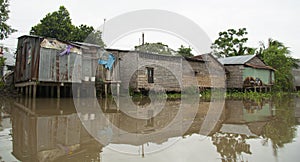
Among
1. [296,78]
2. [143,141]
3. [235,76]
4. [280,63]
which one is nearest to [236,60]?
[235,76]

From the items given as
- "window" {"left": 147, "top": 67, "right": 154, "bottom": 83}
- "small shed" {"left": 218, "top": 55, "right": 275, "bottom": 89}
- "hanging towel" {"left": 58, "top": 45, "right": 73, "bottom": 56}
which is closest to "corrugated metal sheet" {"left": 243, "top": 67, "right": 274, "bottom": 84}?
"small shed" {"left": 218, "top": 55, "right": 275, "bottom": 89}

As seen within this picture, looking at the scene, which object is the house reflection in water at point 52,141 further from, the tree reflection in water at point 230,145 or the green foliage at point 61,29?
the green foliage at point 61,29

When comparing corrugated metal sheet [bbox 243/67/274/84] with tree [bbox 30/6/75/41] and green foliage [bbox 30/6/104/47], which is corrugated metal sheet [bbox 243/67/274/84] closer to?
green foliage [bbox 30/6/104/47]

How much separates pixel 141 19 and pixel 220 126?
844cm

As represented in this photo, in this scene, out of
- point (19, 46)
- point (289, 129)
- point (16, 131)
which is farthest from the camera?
point (19, 46)

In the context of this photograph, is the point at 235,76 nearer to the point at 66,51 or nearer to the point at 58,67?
the point at 66,51

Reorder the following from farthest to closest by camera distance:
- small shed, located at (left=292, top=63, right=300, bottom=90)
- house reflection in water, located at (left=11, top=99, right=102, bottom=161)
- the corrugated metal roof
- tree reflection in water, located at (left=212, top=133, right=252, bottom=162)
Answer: small shed, located at (left=292, top=63, right=300, bottom=90), the corrugated metal roof, tree reflection in water, located at (left=212, top=133, right=252, bottom=162), house reflection in water, located at (left=11, top=99, right=102, bottom=161)

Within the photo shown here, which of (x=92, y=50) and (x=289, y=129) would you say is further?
(x=92, y=50)

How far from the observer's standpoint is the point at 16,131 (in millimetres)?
5312

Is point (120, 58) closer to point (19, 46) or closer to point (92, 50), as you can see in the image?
point (92, 50)

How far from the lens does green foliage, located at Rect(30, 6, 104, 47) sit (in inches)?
938

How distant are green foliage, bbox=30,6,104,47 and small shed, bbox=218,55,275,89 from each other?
48.6 feet

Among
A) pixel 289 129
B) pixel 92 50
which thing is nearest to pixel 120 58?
pixel 92 50

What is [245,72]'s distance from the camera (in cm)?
2356
